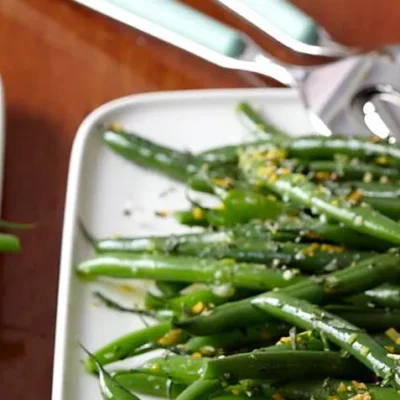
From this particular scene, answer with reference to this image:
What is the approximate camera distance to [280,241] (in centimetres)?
124

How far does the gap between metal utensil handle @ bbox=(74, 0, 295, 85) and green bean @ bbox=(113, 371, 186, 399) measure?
0.69 meters

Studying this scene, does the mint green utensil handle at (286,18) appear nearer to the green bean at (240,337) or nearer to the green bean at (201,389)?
the green bean at (240,337)

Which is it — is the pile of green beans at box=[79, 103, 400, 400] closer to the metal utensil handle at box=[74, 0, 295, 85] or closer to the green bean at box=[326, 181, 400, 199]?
the green bean at box=[326, 181, 400, 199]

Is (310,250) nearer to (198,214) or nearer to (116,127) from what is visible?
(198,214)

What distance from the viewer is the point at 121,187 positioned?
56.6 inches

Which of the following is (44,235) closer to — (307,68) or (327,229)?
(327,229)

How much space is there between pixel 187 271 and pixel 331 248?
0.68 feet

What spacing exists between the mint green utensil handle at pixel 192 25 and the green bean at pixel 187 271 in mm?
523

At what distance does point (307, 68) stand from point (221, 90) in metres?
0.18

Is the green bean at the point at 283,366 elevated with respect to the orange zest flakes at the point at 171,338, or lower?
elevated

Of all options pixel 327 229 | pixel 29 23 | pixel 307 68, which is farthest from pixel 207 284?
pixel 29 23

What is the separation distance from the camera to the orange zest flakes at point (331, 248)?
1226 mm

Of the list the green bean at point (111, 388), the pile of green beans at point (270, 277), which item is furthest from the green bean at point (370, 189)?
the green bean at point (111, 388)

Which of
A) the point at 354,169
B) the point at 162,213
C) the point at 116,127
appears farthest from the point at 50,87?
the point at 354,169
